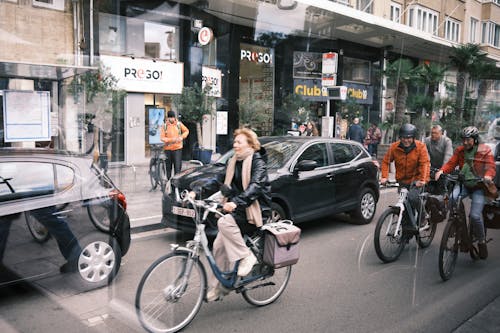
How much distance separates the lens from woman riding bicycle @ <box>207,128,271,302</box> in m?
3.31

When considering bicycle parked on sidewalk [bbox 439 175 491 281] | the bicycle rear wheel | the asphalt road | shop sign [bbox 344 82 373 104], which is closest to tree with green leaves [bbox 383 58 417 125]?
shop sign [bbox 344 82 373 104]

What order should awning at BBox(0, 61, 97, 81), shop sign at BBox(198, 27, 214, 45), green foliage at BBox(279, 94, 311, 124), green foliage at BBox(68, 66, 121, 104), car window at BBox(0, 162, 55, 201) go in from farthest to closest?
1. shop sign at BBox(198, 27, 214, 45)
2. green foliage at BBox(68, 66, 121, 104)
3. green foliage at BBox(279, 94, 311, 124)
4. awning at BBox(0, 61, 97, 81)
5. car window at BBox(0, 162, 55, 201)

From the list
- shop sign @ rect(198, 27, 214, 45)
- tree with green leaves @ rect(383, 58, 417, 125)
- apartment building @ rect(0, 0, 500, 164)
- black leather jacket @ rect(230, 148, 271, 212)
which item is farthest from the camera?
shop sign @ rect(198, 27, 214, 45)

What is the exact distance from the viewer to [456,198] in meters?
4.43

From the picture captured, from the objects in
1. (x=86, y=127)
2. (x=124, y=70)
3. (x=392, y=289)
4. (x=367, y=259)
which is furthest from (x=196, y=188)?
(x=124, y=70)

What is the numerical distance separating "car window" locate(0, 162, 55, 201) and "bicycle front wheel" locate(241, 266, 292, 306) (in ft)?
6.13

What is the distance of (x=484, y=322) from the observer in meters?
3.29

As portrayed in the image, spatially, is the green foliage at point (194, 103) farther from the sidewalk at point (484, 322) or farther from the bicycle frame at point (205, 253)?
the sidewalk at point (484, 322)

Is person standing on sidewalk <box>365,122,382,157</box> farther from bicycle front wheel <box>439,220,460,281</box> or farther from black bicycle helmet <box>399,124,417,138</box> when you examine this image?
bicycle front wheel <box>439,220,460,281</box>

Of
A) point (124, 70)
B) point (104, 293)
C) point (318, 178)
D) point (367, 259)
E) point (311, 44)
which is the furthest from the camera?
Answer: point (124, 70)

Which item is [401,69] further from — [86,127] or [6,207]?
[86,127]

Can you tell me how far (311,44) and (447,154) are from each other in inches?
127

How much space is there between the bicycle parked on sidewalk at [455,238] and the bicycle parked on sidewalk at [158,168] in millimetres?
5865

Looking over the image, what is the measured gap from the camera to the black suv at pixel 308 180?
18.1 feet
